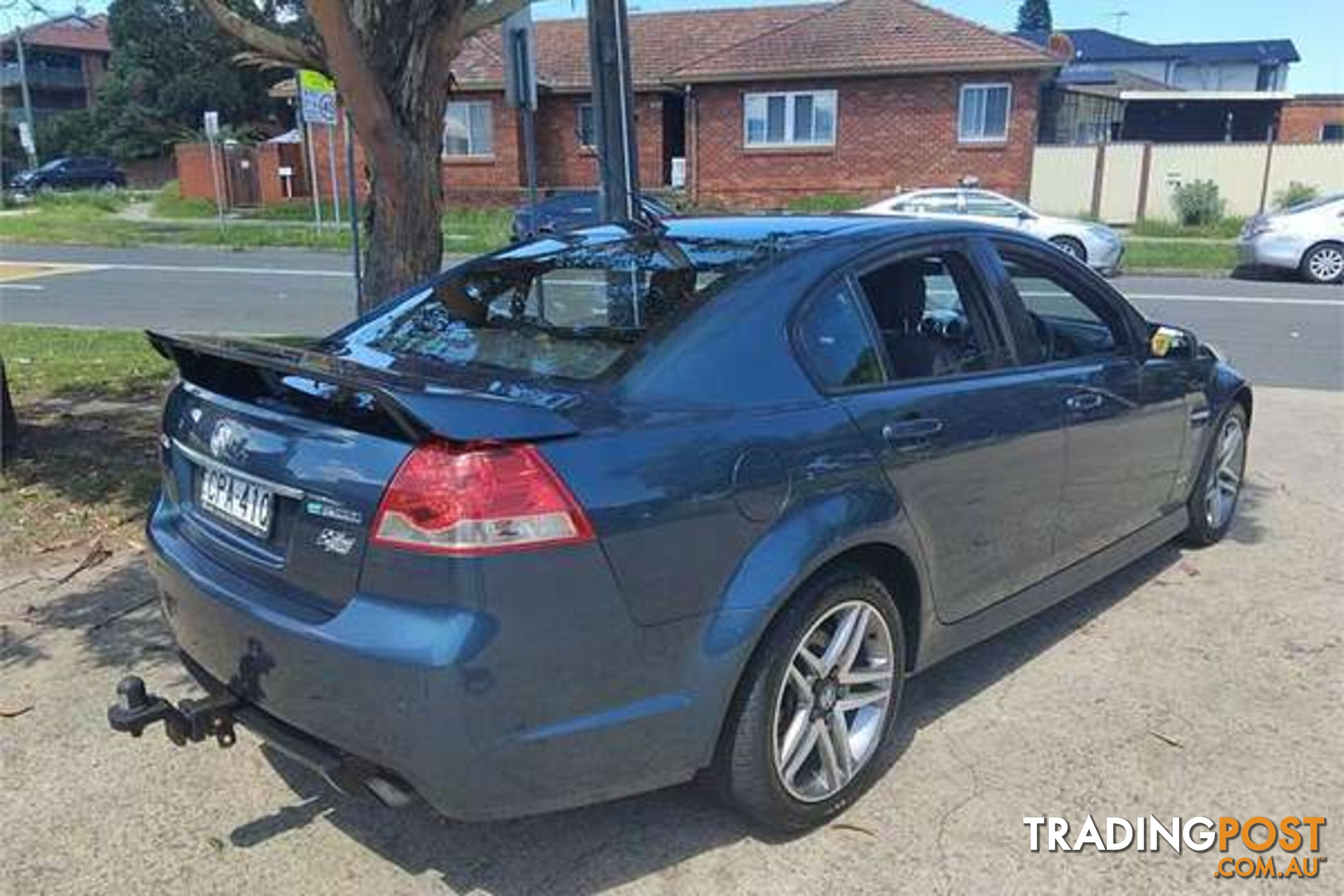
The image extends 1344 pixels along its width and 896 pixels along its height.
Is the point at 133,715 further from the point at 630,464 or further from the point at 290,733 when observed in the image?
the point at 630,464

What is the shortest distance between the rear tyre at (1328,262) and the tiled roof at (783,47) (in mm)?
10510

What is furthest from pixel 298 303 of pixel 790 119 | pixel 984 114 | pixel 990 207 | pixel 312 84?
pixel 984 114

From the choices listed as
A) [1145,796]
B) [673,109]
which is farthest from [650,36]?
[1145,796]

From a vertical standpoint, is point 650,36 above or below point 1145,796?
above

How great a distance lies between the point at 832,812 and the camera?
3139 mm

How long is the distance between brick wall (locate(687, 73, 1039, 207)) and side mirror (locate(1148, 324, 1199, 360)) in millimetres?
24466

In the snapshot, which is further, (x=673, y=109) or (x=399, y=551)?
(x=673, y=109)

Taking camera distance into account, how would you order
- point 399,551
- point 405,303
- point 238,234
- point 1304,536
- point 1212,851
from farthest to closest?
point 238,234 < point 1304,536 < point 405,303 < point 1212,851 < point 399,551

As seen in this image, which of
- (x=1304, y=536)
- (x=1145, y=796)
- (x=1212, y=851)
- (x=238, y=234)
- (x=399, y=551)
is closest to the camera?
(x=399, y=551)

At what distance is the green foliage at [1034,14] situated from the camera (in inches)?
3932

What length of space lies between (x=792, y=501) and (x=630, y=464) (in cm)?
49

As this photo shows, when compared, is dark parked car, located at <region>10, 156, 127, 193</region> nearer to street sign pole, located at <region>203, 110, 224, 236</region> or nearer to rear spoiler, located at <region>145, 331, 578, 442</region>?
street sign pole, located at <region>203, 110, 224, 236</region>

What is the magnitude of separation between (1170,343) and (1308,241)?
51.1ft

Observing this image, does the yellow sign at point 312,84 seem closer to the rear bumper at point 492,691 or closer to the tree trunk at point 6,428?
the tree trunk at point 6,428
